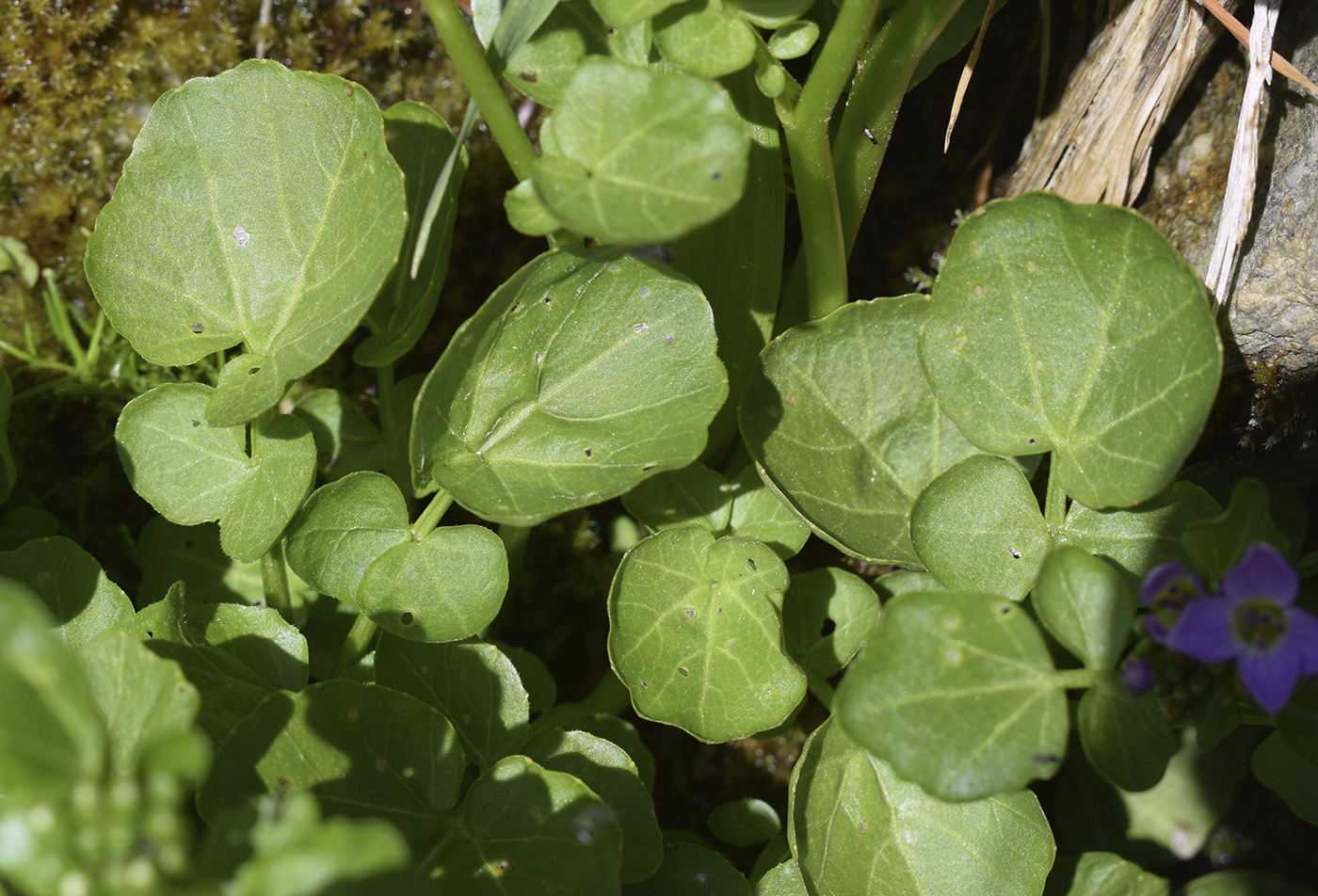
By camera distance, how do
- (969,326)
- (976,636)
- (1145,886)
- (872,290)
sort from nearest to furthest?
(976,636), (969,326), (1145,886), (872,290)

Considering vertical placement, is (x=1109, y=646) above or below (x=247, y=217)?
below

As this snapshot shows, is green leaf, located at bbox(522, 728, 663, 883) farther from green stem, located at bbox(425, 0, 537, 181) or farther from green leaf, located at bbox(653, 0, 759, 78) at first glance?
green leaf, located at bbox(653, 0, 759, 78)

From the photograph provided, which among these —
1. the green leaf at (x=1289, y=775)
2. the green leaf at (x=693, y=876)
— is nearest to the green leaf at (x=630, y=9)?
the green leaf at (x=693, y=876)

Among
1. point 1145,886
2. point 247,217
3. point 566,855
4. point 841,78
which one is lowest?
point 1145,886

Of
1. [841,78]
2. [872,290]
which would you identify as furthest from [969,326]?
[872,290]

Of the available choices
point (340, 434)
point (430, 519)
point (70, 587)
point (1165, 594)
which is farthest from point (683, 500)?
point (70, 587)

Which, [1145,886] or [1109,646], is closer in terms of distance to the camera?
[1109,646]

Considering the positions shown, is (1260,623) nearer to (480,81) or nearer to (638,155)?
(638,155)

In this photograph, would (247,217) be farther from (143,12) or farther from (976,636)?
(976,636)
